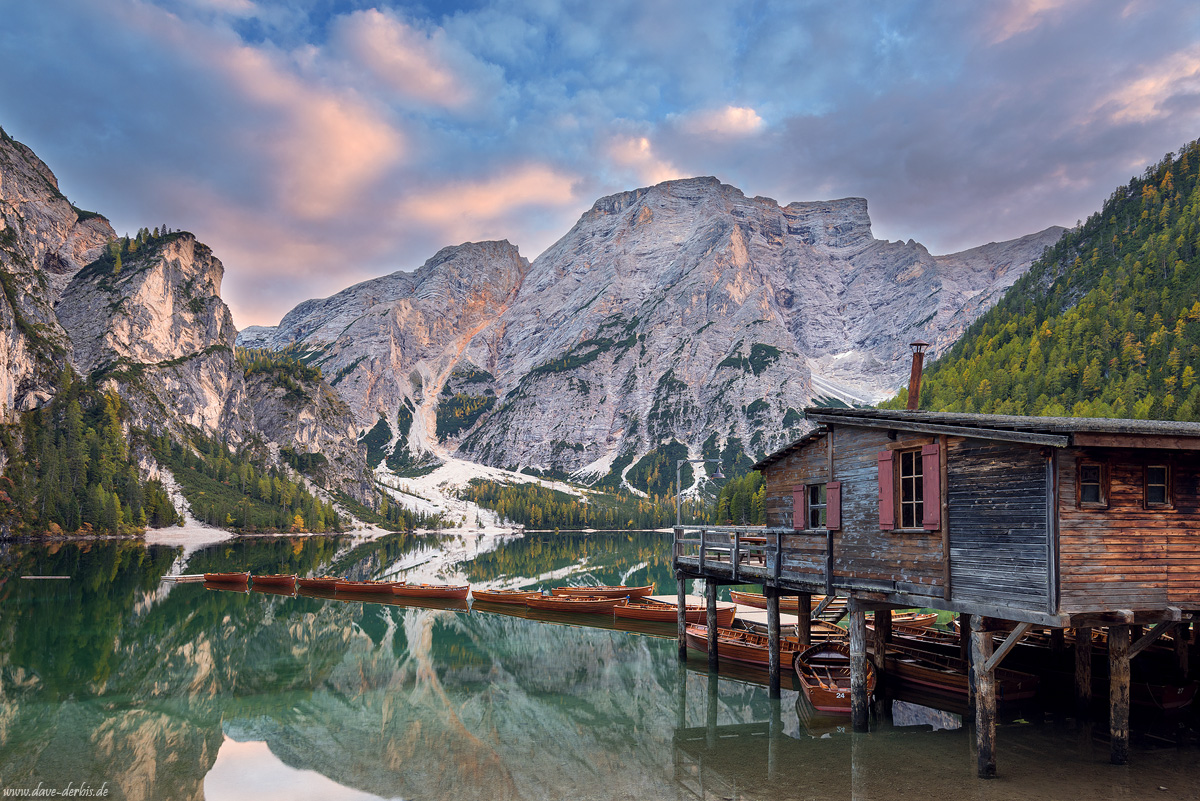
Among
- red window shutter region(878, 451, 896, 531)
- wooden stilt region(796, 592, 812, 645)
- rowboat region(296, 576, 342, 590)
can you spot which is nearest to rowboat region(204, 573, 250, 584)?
rowboat region(296, 576, 342, 590)

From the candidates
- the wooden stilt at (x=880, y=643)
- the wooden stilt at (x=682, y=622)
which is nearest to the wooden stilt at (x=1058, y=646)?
the wooden stilt at (x=880, y=643)

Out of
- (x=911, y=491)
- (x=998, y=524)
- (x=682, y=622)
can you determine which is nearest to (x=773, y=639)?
(x=682, y=622)

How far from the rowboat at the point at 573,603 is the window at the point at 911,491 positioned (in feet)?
102

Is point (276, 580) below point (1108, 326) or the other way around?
below

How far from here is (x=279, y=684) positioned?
34.0 meters

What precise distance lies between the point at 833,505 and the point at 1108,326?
124007 mm

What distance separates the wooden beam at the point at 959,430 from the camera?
1741 centimetres

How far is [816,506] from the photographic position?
89.8 feet

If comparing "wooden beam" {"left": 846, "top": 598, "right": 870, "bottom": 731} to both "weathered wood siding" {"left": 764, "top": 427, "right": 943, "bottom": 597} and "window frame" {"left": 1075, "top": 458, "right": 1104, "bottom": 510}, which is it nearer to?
"weathered wood siding" {"left": 764, "top": 427, "right": 943, "bottom": 597}

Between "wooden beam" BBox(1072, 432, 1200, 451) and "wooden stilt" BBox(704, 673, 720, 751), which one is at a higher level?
"wooden beam" BBox(1072, 432, 1200, 451)

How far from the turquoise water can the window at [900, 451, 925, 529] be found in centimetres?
699

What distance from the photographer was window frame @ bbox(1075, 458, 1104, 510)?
18281 mm

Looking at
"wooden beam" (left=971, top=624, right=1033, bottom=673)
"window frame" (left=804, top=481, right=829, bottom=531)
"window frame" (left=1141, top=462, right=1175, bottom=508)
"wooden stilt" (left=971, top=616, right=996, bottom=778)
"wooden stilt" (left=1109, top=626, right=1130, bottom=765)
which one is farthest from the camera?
"window frame" (left=804, top=481, right=829, bottom=531)

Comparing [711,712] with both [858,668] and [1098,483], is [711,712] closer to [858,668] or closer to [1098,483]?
[858,668]
